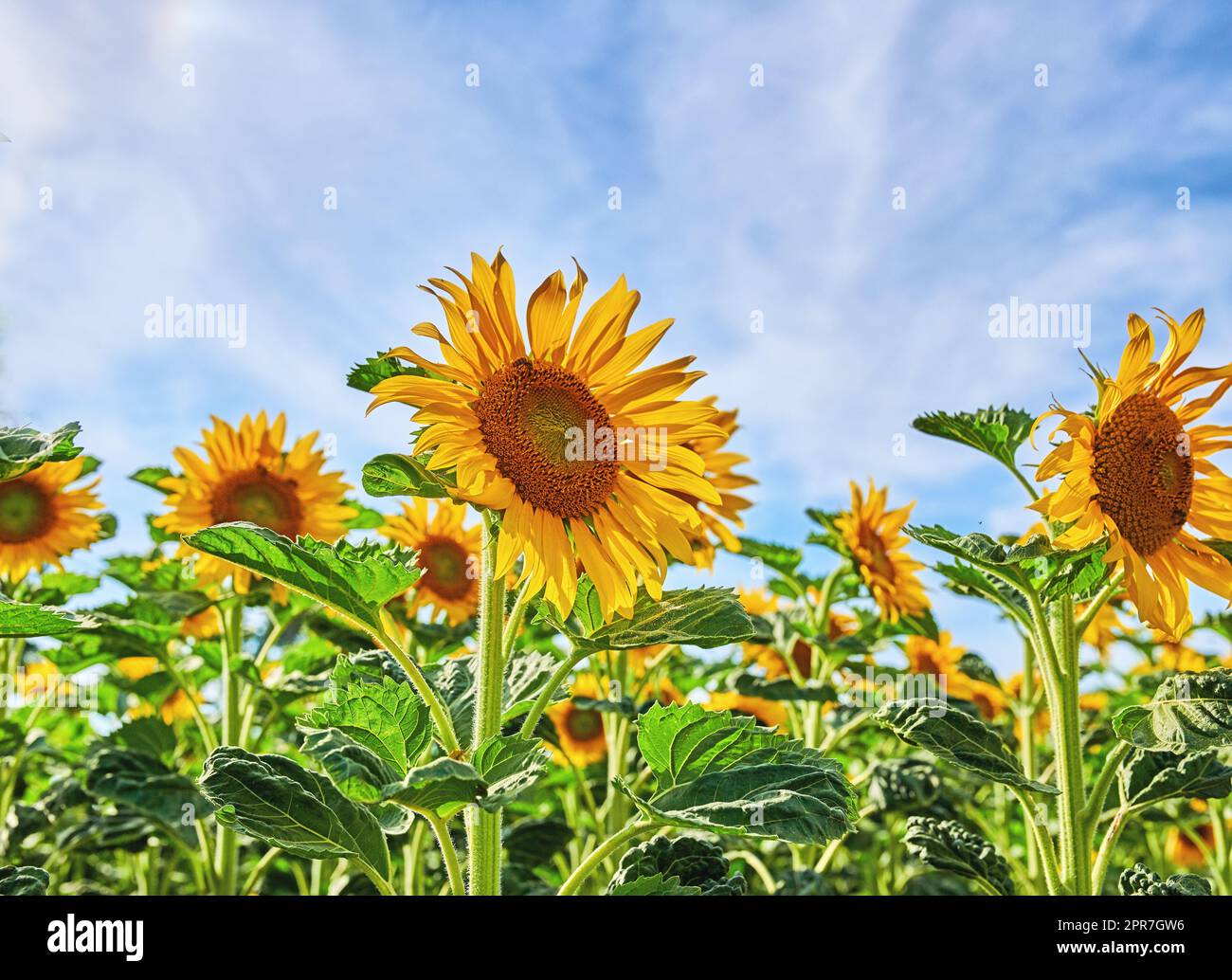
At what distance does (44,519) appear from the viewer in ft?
12.6

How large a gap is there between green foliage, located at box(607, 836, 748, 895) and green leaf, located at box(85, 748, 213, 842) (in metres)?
1.85

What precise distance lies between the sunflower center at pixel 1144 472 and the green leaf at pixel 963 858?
2.54ft

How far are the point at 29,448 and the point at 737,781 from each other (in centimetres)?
126

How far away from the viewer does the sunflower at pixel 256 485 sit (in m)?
3.55

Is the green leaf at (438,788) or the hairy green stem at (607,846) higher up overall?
the green leaf at (438,788)

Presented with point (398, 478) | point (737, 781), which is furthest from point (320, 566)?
point (737, 781)

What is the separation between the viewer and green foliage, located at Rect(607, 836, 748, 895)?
1.86m

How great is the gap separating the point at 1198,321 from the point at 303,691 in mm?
2697

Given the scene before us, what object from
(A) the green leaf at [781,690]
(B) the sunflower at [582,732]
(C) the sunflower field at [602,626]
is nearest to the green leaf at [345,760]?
(C) the sunflower field at [602,626]

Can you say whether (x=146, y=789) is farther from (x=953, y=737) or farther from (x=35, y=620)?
(x=953, y=737)

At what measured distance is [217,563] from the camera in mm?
3277

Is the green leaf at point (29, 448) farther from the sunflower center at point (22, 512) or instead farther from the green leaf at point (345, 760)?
the sunflower center at point (22, 512)

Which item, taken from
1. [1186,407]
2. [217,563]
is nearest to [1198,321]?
[1186,407]
